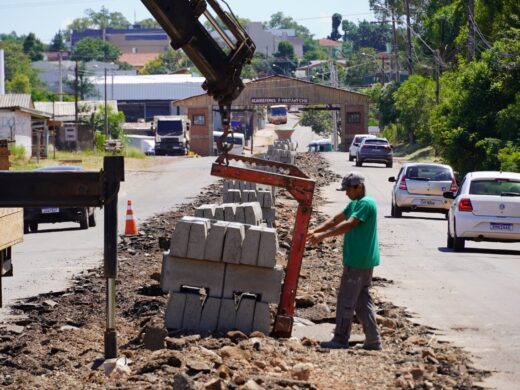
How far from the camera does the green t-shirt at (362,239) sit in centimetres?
1158

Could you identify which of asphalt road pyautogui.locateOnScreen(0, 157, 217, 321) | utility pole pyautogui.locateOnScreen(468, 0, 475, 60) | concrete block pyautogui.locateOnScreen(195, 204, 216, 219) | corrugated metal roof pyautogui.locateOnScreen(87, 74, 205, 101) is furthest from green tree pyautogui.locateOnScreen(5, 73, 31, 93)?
concrete block pyautogui.locateOnScreen(195, 204, 216, 219)

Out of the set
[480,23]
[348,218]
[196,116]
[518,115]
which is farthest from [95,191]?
[196,116]

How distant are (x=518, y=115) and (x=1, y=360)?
34.2m

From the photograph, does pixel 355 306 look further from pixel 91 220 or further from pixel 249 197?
pixel 91 220

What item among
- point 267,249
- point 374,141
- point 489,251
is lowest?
point 489,251

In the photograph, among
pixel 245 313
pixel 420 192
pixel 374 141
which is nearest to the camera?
pixel 245 313

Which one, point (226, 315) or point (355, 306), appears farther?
point (226, 315)

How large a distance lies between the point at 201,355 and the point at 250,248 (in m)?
2.02

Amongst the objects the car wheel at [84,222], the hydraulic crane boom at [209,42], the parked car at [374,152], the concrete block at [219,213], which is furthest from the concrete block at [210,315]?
the parked car at [374,152]

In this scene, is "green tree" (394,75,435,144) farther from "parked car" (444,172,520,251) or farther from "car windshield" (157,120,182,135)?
"parked car" (444,172,520,251)

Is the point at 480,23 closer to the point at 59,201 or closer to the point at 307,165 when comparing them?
the point at 307,165

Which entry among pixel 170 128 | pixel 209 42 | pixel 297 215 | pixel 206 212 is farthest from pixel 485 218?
pixel 170 128

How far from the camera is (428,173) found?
1275 inches

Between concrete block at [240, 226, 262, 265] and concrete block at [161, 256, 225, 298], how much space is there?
26 centimetres
